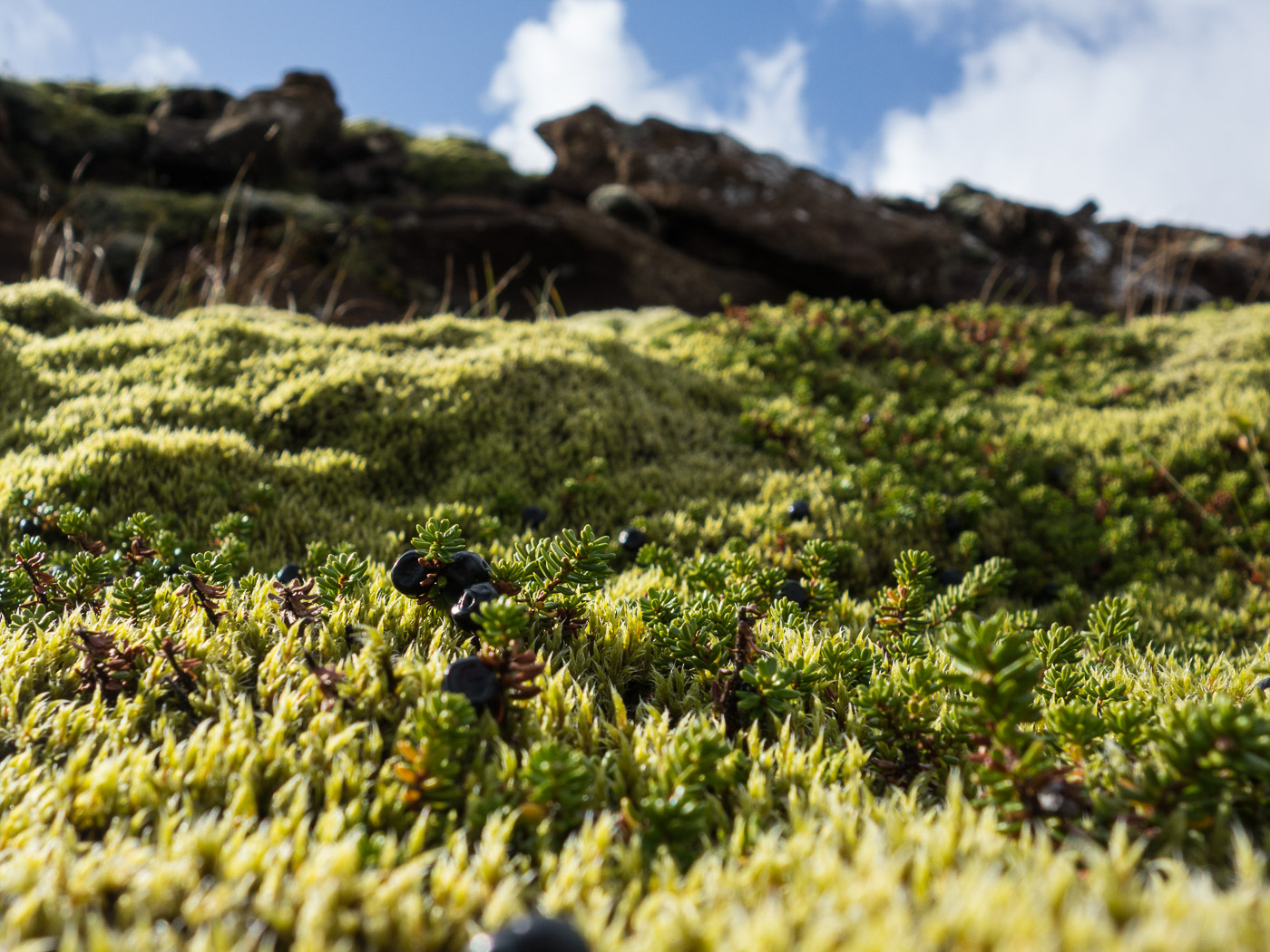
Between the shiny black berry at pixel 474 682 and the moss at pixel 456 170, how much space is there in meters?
21.6

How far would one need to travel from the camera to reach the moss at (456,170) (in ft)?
69.6

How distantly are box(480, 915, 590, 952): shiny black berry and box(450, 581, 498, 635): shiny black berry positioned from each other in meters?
1.19

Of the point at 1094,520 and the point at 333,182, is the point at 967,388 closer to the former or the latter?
the point at 1094,520

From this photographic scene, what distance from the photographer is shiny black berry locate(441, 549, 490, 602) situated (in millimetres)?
2369

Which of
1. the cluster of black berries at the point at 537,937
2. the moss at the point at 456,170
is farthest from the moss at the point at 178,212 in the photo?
the cluster of black berries at the point at 537,937

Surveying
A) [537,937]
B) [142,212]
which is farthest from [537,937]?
[142,212]

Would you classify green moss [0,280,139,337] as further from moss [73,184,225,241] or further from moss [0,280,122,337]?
moss [73,184,225,241]

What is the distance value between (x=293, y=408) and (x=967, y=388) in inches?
319

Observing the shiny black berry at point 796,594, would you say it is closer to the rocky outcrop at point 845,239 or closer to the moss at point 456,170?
the rocky outcrop at point 845,239

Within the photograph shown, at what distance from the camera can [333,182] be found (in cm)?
1877

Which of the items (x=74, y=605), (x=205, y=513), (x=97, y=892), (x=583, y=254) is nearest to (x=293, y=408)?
(x=205, y=513)

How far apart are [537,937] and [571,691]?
1042 mm

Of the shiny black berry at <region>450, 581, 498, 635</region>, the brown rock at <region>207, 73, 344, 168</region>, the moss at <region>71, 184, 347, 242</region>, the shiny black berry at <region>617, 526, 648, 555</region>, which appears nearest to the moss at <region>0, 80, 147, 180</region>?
the moss at <region>71, 184, 347, 242</region>

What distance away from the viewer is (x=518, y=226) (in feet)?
50.9
